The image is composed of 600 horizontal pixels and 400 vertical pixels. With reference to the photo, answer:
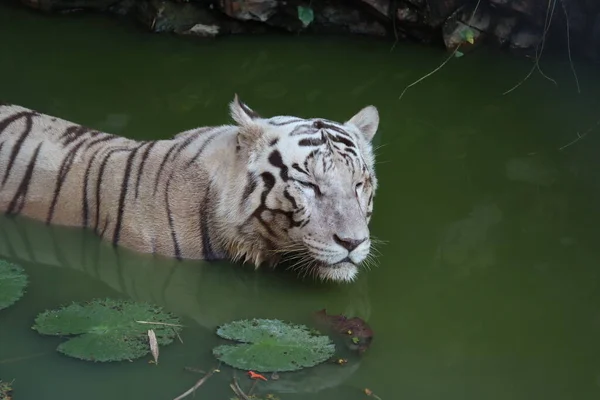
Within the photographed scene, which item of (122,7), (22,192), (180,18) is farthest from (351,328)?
(122,7)

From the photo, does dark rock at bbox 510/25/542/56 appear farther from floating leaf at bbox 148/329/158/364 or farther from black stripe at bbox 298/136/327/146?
floating leaf at bbox 148/329/158/364

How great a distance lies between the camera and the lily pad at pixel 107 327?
3264 millimetres

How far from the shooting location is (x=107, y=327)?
11.2ft

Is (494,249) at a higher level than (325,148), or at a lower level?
lower

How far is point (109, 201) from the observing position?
402cm

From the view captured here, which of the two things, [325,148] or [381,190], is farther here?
[381,190]

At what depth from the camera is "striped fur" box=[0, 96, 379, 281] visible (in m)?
3.76

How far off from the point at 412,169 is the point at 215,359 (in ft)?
6.60

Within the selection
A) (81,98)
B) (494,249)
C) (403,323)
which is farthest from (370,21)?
(403,323)

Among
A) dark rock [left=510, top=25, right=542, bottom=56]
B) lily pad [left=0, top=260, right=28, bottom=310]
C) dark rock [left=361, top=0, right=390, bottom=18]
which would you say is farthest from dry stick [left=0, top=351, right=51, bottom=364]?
dark rock [left=510, top=25, right=542, bottom=56]

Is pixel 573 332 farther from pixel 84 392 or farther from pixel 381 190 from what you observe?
pixel 84 392

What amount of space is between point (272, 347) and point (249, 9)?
3594 millimetres

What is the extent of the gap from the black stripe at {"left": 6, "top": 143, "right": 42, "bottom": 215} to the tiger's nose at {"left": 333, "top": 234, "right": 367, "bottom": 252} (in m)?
1.43

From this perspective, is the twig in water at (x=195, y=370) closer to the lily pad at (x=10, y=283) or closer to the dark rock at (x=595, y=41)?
the lily pad at (x=10, y=283)
